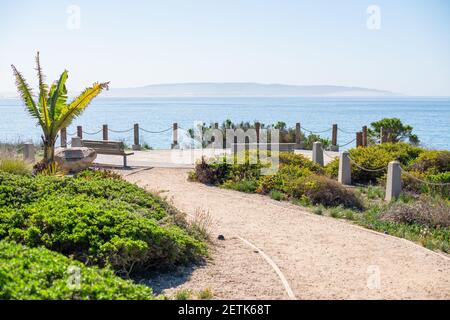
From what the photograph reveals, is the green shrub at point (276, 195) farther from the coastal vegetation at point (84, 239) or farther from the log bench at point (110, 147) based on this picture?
the log bench at point (110, 147)

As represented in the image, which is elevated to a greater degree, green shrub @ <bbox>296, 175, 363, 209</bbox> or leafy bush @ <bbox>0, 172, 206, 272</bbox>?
leafy bush @ <bbox>0, 172, 206, 272</bbox>

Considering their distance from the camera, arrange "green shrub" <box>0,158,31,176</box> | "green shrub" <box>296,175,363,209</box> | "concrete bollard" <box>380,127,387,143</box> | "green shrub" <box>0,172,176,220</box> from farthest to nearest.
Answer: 1. "concrete bollard" <box>380,127,387,143</box>
2. "green shrub" <box>296,175,363,209</box>
3. "green shrub" <box>0,158,31,176</box>
4. "green shrub" <box>0,172,176,220</box>

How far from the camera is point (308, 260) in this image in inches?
308

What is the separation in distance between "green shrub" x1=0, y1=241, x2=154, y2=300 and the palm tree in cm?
1009

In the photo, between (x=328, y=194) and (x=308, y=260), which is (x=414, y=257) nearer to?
(x=308, y=260)

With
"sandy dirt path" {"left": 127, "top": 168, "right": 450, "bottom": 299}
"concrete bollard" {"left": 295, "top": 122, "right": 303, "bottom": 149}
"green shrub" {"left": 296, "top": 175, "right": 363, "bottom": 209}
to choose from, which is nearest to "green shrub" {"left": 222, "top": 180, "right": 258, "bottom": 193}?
"green shrub" {"left": 296, "top": 175, "right": 363, "bottom": 209}

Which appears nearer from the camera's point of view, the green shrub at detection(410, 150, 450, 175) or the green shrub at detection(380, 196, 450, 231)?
the green shrub at detection(380, 196, 450, 231)

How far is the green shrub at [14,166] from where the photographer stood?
39.8 ft

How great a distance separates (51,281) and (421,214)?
7.72 metres

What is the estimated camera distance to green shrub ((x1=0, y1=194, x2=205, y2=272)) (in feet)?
21.1

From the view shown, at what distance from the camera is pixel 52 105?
15055 mm

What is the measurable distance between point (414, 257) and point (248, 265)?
2.53 m

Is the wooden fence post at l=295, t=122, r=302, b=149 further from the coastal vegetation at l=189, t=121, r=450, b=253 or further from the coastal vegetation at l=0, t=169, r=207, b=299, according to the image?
the coastal vegetation at l=0, t=169, r=207, b=299
